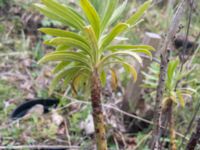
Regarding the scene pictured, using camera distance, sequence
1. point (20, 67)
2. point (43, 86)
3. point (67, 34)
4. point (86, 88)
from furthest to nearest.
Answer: point (20, 67)
point (43, 86)
point (86, 88)
point (67, 34)

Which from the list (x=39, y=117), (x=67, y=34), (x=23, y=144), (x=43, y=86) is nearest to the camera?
(x=67, y=34)

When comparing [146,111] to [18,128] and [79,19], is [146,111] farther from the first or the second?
[79,19]

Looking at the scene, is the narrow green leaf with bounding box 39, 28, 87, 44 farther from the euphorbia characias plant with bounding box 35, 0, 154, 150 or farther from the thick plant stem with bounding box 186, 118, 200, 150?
the thick plant stem with bounding box 186, 118, 200, 150

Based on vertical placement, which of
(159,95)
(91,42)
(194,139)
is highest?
(91,42)

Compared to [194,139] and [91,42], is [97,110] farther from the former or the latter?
[194,139]

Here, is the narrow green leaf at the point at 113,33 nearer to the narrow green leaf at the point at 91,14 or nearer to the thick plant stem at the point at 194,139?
the narrow green leaf at the point at 91,14

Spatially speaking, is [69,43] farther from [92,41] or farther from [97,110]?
[97,110]

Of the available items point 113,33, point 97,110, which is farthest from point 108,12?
point 97,110

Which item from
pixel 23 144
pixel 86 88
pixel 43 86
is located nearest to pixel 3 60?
pixel 43 86

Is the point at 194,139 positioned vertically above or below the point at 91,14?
below
